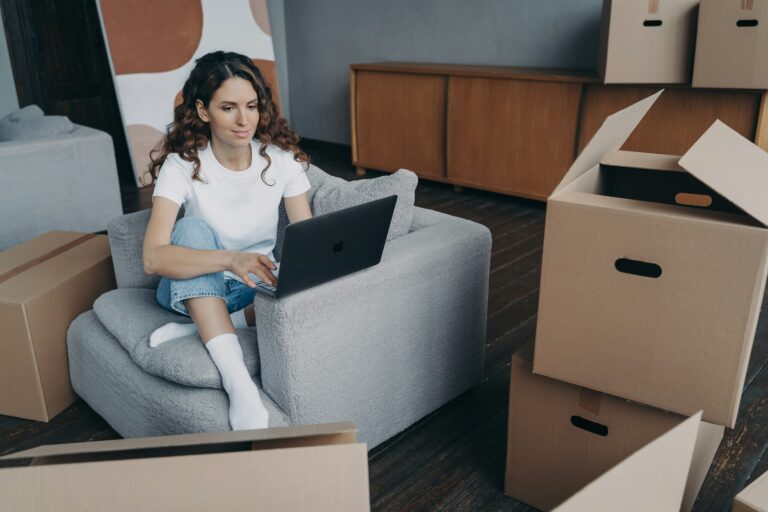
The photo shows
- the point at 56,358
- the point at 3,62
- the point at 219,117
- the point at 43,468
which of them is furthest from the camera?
the point at 3,62

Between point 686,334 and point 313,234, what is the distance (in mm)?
714

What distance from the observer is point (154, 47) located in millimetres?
4406

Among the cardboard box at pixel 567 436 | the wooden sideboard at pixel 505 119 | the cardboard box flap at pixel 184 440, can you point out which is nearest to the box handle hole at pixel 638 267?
the cardboard box at pixel 567 436

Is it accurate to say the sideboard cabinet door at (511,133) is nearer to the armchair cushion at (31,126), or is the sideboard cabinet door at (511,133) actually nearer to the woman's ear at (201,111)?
the armchair cushion at (31,126)

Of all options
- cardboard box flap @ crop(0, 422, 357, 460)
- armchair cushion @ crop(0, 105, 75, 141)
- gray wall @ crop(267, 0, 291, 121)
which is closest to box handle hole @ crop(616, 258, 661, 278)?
cardboard box flap @ crop(0, 422, 357, 460)

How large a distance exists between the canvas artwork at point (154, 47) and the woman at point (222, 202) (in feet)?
9.27

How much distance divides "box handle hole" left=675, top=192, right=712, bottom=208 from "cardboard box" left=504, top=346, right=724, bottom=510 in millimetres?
488

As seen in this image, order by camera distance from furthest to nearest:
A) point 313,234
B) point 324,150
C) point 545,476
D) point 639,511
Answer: point 324,150, point 545,476, point 313,234, point 639,511

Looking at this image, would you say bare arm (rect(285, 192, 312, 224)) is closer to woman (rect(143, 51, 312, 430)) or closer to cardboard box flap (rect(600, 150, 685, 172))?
woman (rect(143, 51, 312, 430))

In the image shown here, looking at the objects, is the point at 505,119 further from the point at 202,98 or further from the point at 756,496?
the point at 756,496

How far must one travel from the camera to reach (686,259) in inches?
44.8

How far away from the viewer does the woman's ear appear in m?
1.70

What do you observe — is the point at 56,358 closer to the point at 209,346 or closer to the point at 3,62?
the point at 209,346

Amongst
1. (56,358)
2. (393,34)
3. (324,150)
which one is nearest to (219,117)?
(56,358)
